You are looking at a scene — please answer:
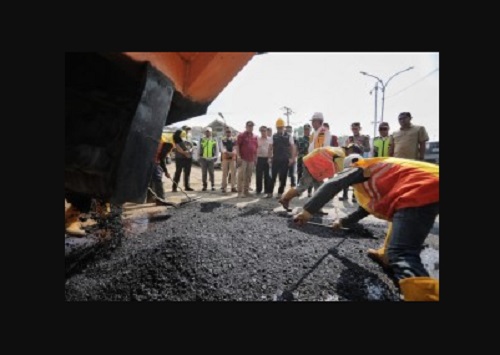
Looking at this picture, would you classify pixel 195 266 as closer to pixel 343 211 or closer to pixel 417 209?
pixel 417 209

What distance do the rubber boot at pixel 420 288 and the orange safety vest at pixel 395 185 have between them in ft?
1.82

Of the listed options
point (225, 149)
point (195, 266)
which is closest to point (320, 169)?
point (195, 266)

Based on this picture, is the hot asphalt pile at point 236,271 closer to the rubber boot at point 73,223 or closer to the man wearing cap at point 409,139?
the rubber boot at point 73,223

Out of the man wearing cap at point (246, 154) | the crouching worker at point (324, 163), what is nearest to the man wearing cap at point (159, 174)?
the man wearing cap at point (246, 154)

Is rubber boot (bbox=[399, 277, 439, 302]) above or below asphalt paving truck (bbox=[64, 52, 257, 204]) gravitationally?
below

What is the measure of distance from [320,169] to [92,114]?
148 inches

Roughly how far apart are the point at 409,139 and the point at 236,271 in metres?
4.01

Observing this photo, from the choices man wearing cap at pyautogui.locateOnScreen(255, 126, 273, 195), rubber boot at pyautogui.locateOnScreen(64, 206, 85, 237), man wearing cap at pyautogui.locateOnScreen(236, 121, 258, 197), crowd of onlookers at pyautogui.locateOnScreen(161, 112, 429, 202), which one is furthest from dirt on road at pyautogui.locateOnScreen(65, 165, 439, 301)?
man wearing cap at pyautogui.locateOnScreen(255, 126, 273, 195)

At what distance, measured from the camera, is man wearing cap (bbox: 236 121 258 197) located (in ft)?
24.5

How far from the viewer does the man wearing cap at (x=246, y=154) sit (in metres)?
7.47

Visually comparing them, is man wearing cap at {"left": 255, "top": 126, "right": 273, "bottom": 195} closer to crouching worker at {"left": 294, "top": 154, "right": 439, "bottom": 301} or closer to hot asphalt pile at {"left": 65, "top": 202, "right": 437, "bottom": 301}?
hot asphalt pile at {"left": 65, "top": 202, "right": 437, "bottom": 301}

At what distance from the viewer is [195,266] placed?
236 cm

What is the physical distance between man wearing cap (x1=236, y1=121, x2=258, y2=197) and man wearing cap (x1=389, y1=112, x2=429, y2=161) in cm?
352

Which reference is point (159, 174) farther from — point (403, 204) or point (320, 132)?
point (403, 204)
